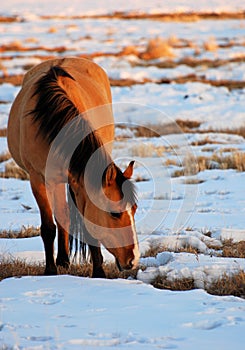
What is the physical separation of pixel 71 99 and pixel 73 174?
78cm

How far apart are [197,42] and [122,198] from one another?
2748cm

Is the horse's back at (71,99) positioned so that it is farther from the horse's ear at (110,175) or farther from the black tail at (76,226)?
the horse's ear at (110,175)

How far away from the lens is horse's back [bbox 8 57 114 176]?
497 cm

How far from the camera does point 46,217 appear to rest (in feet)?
16.7

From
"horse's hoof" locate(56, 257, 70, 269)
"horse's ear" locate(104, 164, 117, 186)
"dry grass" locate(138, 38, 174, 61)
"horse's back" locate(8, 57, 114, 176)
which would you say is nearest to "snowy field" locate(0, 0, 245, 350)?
"horse's hoof" locate(56, 257, 70, 269)

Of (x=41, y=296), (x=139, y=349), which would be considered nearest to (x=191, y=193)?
(x=41, y=296)

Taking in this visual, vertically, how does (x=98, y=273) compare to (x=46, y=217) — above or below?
below

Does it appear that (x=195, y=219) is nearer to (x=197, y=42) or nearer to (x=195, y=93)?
(x=195, y=93)

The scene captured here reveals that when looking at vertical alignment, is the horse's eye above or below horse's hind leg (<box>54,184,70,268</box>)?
above

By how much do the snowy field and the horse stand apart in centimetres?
28

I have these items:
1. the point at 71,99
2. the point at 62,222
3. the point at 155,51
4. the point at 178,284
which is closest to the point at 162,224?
the point at 62,222

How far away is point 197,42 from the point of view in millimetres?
30641

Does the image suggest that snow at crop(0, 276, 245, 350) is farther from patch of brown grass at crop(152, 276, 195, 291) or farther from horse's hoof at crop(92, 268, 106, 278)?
horse's hoof at crop(92, 268, 106, 278)

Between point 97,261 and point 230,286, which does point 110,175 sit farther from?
point 230,286
